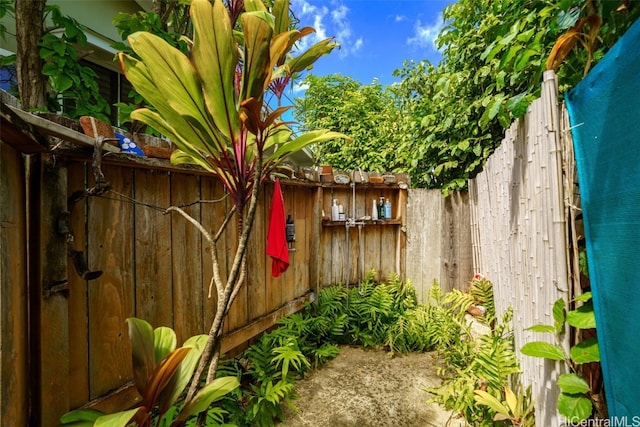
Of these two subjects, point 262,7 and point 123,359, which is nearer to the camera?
point 262,7

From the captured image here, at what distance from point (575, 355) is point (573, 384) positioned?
114 millimetres

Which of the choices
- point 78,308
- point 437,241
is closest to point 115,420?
point 78,308

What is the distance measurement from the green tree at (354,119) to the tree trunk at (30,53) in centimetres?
385

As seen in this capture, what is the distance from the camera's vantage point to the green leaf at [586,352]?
100 centimetres

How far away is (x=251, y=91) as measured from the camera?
0.89 m

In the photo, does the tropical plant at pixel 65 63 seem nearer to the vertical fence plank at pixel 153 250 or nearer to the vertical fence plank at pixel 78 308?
the vertical fence plank at pixel 153 250

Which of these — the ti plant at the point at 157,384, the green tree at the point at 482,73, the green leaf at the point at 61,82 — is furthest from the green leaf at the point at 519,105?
the green leaf at the point at 61,82

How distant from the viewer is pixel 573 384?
3.45 ft

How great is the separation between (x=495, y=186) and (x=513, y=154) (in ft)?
1.89

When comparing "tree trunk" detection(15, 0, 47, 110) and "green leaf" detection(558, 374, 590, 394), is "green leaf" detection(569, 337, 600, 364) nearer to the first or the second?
"green leaf" detection(558, 374, 590, 394)

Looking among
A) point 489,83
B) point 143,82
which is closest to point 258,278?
point 143,82

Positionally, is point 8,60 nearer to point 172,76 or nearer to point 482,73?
point 172,76

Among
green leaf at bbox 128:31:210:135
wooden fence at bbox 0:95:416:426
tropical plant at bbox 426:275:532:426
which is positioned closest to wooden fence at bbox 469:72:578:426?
tropical plant at bbox 426:275:532:426

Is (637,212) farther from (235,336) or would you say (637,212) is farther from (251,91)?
(235,336)
